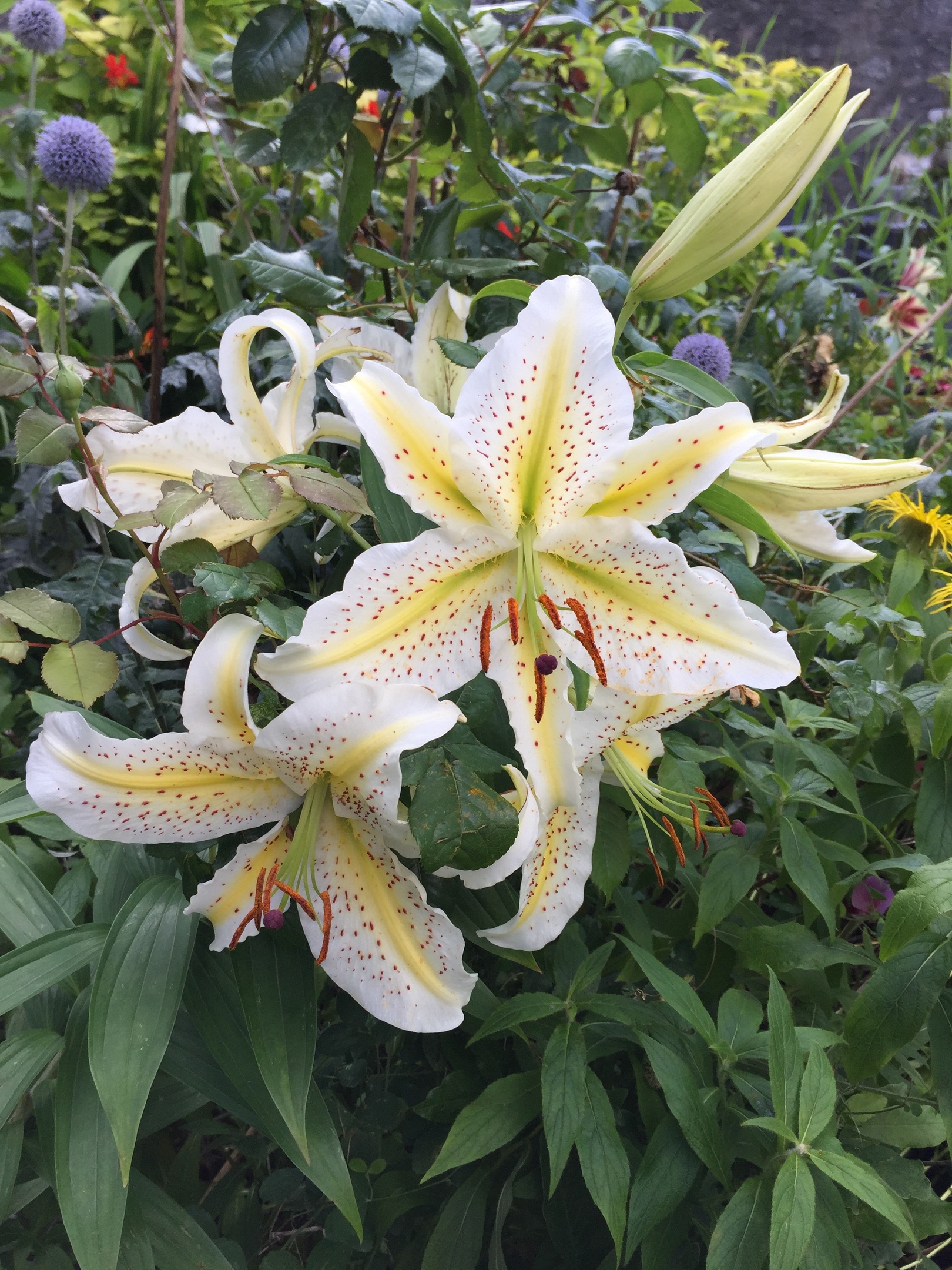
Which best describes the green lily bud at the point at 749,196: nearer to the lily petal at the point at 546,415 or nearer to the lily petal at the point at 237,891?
the lily petal at the point at 546,415

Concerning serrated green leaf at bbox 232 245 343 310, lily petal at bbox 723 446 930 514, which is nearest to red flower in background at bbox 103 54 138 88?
serrated green leaf at bbox 232 245 343 310

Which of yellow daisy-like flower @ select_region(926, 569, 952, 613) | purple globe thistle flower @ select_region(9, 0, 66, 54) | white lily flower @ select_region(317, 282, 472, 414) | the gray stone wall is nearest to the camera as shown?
white lily flower @ select_region(317, 282, 472, 414)

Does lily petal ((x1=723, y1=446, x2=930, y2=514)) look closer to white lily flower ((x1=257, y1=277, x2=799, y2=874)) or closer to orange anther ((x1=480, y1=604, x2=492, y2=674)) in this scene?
white lily flower ((x1=257, y1=277, x2=799, y2=874))

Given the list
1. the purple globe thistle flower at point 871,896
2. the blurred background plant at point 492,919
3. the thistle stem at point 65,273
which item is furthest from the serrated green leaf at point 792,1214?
the thistle stem at point 65,273

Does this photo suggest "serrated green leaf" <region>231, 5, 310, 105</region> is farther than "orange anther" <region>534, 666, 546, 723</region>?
Yes

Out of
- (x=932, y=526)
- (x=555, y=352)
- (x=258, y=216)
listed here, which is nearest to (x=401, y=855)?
(x=555, y=352)

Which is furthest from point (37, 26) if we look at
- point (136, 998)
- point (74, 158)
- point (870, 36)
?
point (870, 36)
